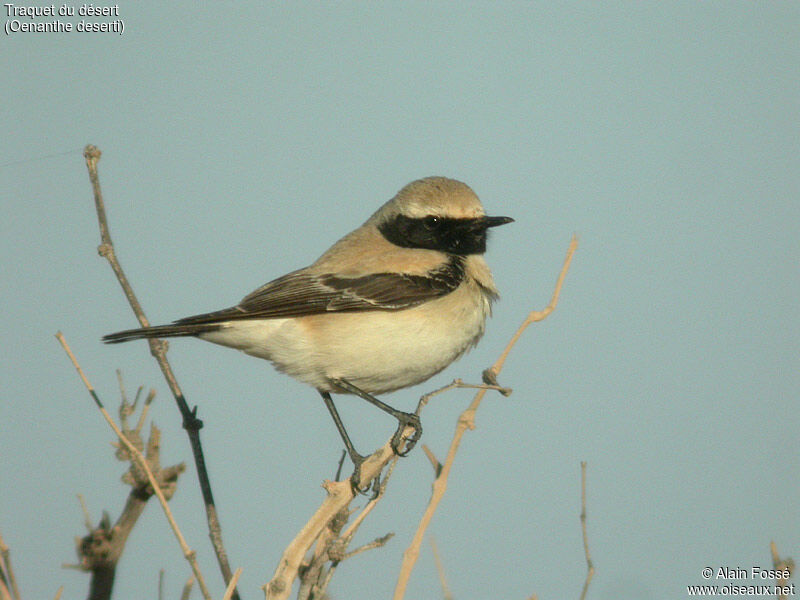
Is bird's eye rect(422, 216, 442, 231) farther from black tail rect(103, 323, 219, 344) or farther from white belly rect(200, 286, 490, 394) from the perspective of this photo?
black tail rect(103, 323, 219, 344)

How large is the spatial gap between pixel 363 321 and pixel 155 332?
4.19 ft

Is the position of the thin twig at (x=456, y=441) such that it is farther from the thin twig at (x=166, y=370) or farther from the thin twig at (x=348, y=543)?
the thin twig at (x=166, y=370)

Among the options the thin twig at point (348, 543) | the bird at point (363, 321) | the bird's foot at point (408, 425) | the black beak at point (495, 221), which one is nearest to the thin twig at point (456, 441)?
the thin twig at point (348, 543)

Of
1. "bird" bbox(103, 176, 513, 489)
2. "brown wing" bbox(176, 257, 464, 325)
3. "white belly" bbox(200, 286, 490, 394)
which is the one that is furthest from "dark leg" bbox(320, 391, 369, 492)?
"brown wing" bbox(176, 257, 464, 325)

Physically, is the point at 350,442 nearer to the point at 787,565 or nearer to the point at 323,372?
the point at 323,372

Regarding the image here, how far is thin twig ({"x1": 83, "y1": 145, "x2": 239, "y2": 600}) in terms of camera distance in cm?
374

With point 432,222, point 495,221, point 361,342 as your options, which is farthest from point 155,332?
point 495,221

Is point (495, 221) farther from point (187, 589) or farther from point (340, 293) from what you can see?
point (187, 589)

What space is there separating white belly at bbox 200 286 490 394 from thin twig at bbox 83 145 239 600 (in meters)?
0.79

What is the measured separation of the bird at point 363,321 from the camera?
5230mm

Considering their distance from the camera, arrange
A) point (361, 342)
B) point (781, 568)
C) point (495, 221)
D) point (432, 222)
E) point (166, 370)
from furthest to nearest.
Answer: point (432, 222) → point (495, 221) → point (361, 342) → point (166, 370) → point (781, 568)

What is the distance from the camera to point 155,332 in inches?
181

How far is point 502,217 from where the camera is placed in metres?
5.91

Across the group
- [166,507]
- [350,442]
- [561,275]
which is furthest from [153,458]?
[561,275]
